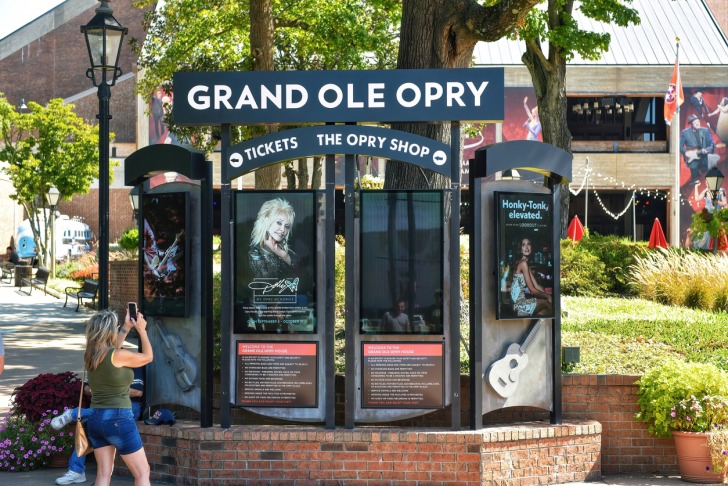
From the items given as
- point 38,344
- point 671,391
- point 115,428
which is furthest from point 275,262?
point 38,344

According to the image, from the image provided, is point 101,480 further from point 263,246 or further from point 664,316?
point 664,316

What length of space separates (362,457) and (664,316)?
9.02 meters

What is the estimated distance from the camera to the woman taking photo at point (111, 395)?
24.2 ft

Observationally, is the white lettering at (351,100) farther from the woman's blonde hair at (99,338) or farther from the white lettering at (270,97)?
the woman's blonde hair at (99,338)

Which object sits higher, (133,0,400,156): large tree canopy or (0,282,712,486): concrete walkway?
(133,0,400,156): large tree canopy

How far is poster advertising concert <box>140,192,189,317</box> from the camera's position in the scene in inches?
383

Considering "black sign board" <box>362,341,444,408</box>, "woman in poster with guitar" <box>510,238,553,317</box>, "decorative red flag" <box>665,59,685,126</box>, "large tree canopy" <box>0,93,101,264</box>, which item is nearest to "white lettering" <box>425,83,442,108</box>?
"woman in poster with guitar" <box>510,238,553,317</box>

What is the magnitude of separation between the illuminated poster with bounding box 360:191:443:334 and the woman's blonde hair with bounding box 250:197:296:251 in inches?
27.5

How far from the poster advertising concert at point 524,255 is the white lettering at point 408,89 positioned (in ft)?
3.78

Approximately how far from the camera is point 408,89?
9398 millimetres

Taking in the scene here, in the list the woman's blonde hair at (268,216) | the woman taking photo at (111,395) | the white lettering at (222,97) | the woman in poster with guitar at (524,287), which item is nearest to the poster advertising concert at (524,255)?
the woman in poster with guitar at (524,287)

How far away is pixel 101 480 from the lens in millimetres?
7555

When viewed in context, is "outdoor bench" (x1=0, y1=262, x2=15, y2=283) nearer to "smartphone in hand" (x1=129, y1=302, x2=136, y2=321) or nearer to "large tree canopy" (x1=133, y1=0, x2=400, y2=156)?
"large tree canopy" (x1=133, y1=0, x2=400, y2=156)

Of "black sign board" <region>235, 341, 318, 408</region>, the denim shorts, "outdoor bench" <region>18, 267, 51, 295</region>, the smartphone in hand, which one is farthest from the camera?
"outdoor bench" <region>18, 267, 51, 295</region>
